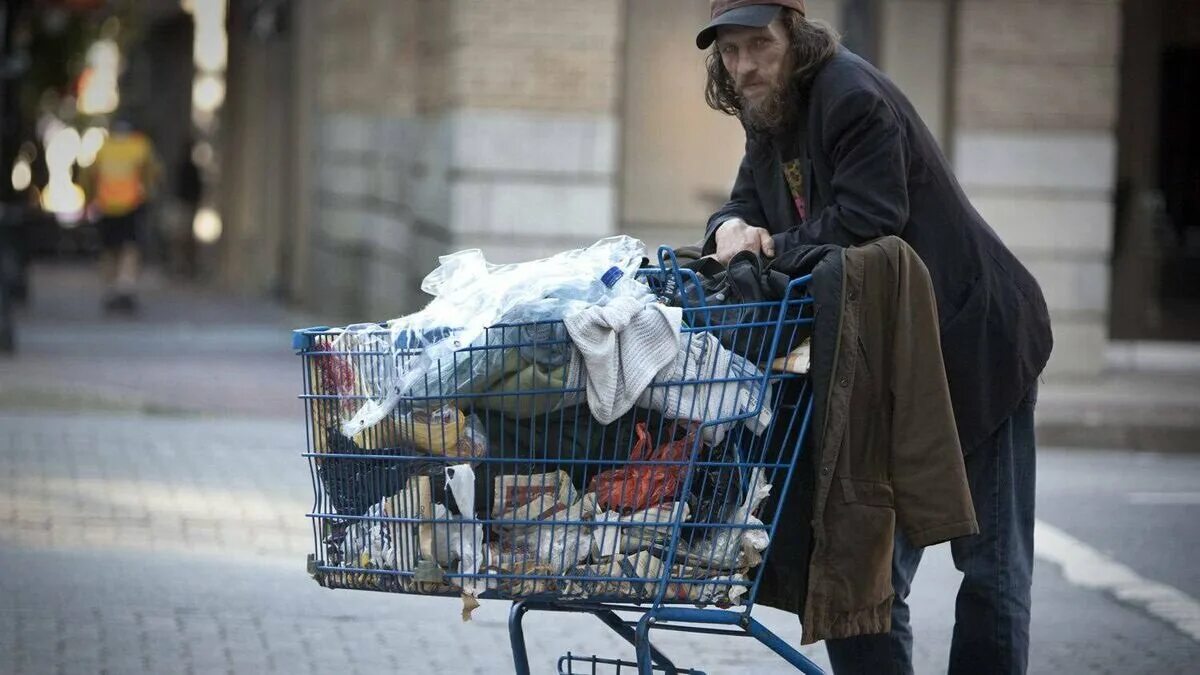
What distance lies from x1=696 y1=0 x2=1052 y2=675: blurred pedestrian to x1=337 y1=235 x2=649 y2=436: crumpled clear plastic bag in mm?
388

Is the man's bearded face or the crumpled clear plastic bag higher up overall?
the man's bearded face

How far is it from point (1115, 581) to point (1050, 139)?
8122mm

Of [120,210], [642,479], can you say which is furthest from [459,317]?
[120,210]

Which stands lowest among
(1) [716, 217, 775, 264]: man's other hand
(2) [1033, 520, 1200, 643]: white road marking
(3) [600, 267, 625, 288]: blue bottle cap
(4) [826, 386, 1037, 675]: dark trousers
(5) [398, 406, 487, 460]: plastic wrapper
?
(2) [1033, 520, 1200, 643]: white road marking

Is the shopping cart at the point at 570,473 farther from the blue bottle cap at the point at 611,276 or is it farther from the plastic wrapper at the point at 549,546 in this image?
the blue bottle cap at the point at 611,276

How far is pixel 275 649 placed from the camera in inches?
247

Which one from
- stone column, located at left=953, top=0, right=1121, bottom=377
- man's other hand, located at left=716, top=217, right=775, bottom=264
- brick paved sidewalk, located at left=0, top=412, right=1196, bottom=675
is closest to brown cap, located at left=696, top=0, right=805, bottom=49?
man's other hand, located at left=716, top=217, right=775, bottom=264

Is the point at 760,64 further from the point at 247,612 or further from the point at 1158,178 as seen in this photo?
the point at 1158,178

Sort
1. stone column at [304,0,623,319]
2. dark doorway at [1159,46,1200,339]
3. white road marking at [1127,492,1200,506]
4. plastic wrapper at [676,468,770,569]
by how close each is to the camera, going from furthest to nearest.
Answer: dark doorway at [1159,46,1200,339]
stone column at [304,0,623,319]
white road marking at [1127,492,1200,506]
plastic wrapper at [676,468,770,569]

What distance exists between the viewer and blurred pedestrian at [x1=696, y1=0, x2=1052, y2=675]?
4.16 metres

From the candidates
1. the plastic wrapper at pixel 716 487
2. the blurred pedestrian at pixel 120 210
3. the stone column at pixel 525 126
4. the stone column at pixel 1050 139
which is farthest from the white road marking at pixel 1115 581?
the blurred pedestrian at pixel 120 210

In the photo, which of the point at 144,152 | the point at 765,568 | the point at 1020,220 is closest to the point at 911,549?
the point at 765,568

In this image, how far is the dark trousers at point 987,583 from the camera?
14.7ft

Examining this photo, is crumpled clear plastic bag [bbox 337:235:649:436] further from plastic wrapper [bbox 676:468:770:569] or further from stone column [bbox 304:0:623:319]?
stone column [bbox 304:0:623:319]
